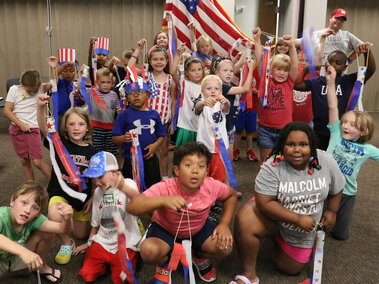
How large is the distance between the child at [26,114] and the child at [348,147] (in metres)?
2.26

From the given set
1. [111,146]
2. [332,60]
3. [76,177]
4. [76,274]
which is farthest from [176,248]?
[332,60]

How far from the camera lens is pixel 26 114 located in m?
2.84

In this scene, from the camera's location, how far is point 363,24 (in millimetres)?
6828

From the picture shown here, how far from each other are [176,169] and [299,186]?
65 centimetres

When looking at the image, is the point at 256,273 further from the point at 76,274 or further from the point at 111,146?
the point at 111,146

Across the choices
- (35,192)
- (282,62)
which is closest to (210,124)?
(282,62)

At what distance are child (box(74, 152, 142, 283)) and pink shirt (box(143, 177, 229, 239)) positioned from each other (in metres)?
0.17

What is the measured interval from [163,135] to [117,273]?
108 centimetres

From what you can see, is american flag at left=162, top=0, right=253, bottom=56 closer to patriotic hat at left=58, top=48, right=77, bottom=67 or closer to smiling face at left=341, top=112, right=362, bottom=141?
patriotic hat at left=58, top=48, right=77, bottom=67

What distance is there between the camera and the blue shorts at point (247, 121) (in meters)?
3.95

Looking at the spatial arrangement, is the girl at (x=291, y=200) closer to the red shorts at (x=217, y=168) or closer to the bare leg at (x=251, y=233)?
the bare leg at (x=251, y=233)

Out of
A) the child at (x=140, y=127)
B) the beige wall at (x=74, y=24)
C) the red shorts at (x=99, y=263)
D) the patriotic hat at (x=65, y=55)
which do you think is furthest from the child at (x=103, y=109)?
the beige wall at (x=74, y=24)

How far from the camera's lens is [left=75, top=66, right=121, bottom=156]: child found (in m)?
3.03

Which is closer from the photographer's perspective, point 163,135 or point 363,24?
point 163,135
